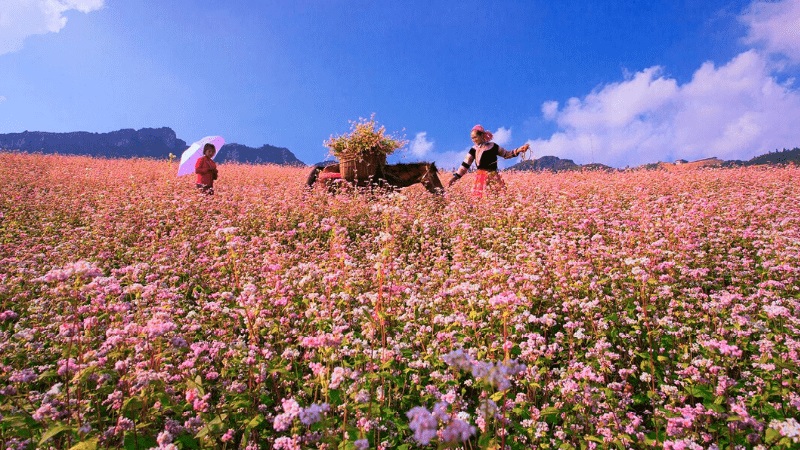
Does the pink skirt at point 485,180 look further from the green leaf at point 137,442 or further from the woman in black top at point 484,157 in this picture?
the green leaf at point 137,442

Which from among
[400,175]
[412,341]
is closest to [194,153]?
[400,175]

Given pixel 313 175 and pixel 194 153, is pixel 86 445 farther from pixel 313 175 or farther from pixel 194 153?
pixel 194 153

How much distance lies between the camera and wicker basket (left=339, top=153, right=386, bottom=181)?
11445 millimetres

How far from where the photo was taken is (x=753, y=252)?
632 cm

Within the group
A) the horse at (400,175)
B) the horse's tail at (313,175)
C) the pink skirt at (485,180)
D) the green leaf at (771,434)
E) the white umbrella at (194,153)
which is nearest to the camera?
the green leaf at (771,434)

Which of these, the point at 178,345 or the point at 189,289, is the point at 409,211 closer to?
the point at 189,289

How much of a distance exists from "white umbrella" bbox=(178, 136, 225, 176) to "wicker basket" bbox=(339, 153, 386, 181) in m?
5.29

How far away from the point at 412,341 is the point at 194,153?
13.1 meters

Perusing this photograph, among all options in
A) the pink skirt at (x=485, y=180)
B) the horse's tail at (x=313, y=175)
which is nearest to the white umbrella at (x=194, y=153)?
the horse's tail at (x=313, y=175)

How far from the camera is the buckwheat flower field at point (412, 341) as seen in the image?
265 centimetres

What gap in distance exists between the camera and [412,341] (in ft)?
13.0

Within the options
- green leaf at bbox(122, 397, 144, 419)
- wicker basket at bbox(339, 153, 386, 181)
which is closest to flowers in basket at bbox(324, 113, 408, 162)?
wicker basket at bbox(339, 153, 386, 181)

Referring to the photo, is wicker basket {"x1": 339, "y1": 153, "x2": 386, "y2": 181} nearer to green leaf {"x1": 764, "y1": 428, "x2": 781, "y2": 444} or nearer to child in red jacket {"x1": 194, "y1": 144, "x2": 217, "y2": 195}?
child in red jacket {"x1": 194, "y1": 144, "x2": 217, "y2": 195}

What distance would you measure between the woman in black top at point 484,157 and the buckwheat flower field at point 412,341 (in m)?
3.02
